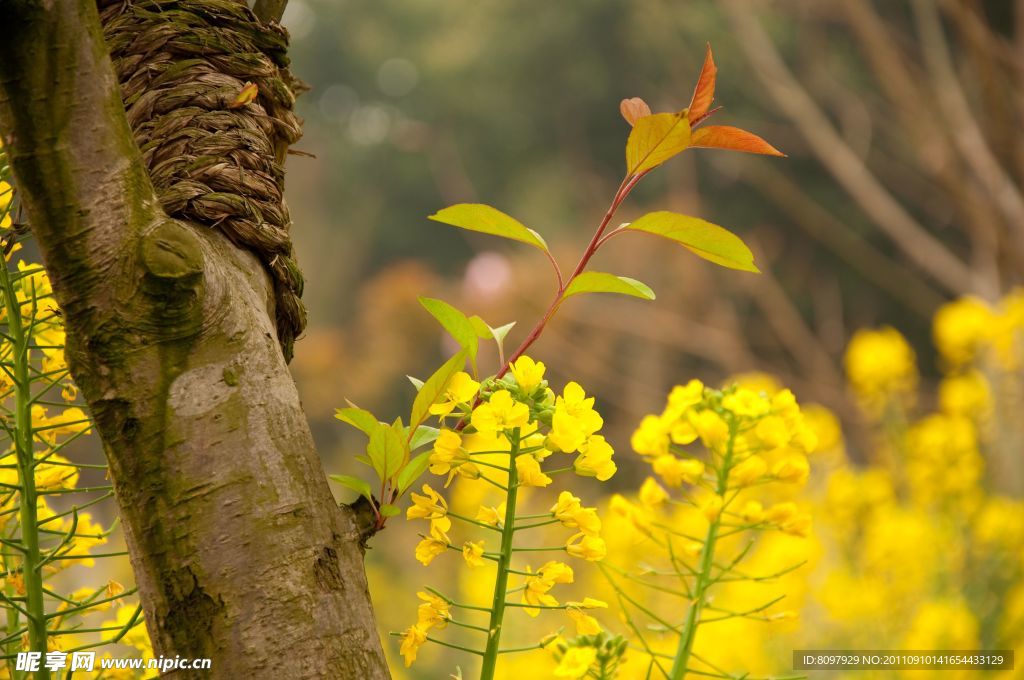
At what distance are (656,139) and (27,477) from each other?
0.27 metres

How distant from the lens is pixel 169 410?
1.03 ft

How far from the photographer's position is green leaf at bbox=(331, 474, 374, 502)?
33cm

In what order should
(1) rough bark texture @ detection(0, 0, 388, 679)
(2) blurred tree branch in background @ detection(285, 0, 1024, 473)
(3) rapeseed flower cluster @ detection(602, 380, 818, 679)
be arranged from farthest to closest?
(2) blurred tree branch in background @ detection(285, 0, 1024, 473) < (3) rapeseed flower cluster @ detection(602, 380, 818, 679) < (1) rough bark texture @ detection(0, 0, 388, 679)

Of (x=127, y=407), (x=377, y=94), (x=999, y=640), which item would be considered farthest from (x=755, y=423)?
(x=377, y=94)

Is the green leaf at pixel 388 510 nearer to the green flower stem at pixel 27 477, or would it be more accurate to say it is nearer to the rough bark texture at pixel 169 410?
the rough bark texture at pixel 169 410

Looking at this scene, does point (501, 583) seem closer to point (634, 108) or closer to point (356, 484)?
point (356, 484)

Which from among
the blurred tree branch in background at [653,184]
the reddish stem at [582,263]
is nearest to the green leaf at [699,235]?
the reddish stem at [582,263]

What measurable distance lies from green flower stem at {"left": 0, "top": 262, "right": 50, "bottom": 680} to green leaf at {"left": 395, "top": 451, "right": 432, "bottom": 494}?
0.14 metres

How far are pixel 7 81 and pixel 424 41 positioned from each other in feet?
46.8

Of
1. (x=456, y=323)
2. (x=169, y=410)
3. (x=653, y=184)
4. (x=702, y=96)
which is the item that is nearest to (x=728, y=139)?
(x=702, y=96)

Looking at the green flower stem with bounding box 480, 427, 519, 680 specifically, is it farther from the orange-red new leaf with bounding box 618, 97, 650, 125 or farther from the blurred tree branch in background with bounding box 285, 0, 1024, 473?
the blurred tree branch in background with bounding box 285, 0, 1024, 473

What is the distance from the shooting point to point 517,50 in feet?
41.2

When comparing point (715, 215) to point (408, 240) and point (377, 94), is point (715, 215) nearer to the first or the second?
point (408, 240)

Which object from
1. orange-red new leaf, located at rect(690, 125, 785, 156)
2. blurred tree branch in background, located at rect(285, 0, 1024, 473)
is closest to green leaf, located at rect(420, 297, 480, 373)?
orange-red new leaf, located at rect(690, 125, 785, 156)
